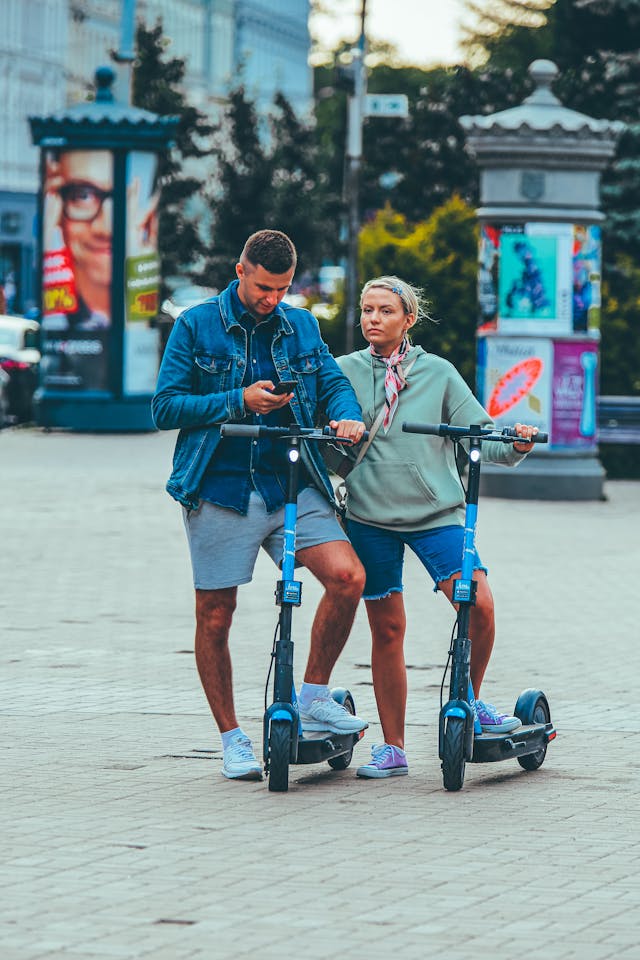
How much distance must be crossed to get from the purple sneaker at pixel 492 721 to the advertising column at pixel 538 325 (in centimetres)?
1069

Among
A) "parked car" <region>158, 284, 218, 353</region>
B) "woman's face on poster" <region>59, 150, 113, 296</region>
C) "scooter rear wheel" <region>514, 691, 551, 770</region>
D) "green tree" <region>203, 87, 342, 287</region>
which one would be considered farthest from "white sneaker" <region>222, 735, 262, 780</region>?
"parked car" <region>158, 284, 218, 353</region>

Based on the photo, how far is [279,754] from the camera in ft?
21.6

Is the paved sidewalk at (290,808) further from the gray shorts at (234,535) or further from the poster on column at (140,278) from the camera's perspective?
the poster on column at (140,278)

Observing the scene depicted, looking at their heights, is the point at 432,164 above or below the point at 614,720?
above

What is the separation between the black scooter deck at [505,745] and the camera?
6.89 m

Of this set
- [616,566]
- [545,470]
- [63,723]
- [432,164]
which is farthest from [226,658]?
[432,164]

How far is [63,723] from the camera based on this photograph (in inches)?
310

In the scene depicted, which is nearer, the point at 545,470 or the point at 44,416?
the point at 545,470

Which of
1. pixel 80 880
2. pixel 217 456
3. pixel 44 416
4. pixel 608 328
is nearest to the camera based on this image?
pixel 80 880

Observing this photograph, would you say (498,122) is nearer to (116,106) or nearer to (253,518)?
(116,106)

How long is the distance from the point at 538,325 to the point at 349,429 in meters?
11.4

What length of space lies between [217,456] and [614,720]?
2147mm

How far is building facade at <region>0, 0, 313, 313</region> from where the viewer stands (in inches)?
2638

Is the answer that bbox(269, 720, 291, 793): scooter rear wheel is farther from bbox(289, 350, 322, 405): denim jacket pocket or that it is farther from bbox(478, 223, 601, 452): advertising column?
bbox(478, 223, 601, 452): advertising column
